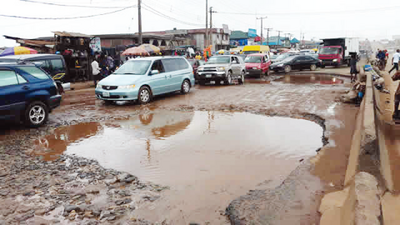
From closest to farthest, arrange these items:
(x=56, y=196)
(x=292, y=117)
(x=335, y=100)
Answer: (x=56, y=196)
(x=292, y=117)
(x=335, y=100)

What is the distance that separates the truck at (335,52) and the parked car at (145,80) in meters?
18.6

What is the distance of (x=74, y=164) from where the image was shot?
547 centimetres

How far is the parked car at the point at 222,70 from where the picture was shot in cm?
1716

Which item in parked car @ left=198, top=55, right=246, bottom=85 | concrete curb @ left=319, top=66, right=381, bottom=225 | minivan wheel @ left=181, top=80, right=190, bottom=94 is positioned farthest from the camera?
parked car @ left=198, top=55, right=246, bottom=85

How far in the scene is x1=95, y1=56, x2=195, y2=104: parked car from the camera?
11.0 meters

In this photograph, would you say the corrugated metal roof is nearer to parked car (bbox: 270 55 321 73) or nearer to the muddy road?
parked car (bbox: 270 55 321 73)

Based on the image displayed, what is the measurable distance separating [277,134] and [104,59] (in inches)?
526

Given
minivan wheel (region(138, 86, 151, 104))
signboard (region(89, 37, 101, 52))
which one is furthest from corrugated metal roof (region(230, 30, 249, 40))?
minivan wheel (region(138, 86, 151, 104))

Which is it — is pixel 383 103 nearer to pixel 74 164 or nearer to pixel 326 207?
pixel 326 207

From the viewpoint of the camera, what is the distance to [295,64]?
25.6 metres

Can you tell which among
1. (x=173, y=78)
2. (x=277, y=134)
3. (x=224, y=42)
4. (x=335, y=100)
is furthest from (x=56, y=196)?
(x=224, y=42)

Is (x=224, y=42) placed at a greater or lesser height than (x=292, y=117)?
greater

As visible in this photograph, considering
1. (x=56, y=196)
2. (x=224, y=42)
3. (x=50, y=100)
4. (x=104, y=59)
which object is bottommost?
(x=56, y=196)

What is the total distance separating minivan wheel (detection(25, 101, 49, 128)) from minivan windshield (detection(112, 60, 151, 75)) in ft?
13.8
